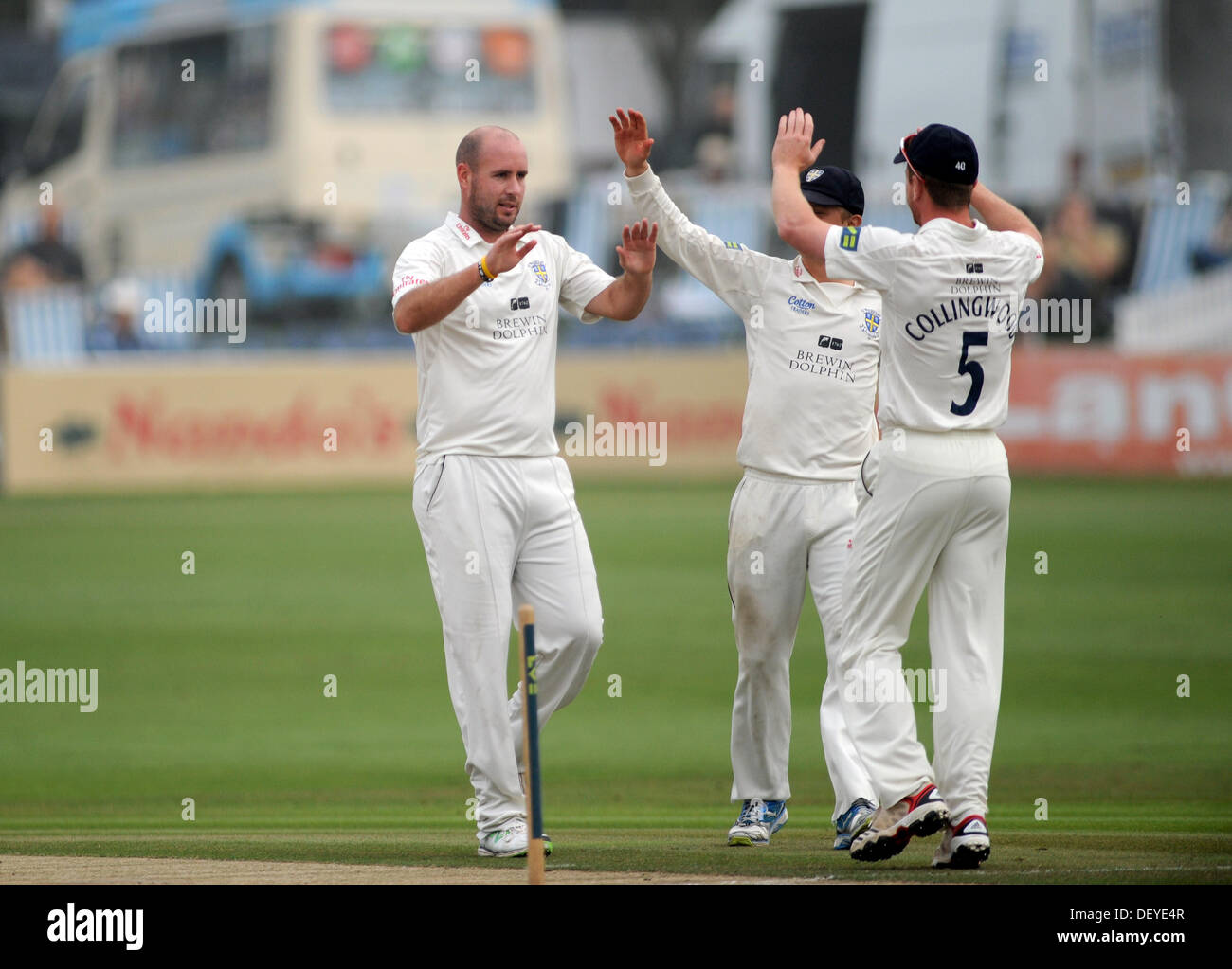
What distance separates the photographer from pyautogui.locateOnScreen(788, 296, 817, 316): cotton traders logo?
7.68 m

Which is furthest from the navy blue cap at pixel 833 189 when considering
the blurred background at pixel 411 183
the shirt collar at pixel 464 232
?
the blurred background at pixel 411 183

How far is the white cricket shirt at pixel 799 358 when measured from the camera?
25.1 feet

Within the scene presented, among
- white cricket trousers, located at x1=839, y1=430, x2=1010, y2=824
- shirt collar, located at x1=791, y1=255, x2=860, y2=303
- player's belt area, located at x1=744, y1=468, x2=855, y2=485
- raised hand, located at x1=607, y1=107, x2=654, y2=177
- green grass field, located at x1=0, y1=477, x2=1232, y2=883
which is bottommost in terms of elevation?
green grass field, located at x1=0, y1=477, x2=1232, y2=883

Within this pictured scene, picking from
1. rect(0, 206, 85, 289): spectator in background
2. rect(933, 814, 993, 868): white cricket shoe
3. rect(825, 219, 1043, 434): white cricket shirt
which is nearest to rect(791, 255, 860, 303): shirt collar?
rect(825, 219, 1043, 434): white cricket shirt

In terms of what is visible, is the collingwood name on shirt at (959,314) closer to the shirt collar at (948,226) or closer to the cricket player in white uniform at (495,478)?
the shirt collar at (948,226)

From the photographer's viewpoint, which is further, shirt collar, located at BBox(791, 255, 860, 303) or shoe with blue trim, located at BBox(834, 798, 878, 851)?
shirt collar, located at BBox(791, 255, 860, 303)

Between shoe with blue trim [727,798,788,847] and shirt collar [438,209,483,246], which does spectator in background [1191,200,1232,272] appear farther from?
shirt collar [438,209,483,246]

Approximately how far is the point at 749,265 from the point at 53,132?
28562mm

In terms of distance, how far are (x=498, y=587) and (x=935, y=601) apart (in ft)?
5.50

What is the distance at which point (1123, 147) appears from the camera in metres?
30.2

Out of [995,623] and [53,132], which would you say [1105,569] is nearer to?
[995,623]

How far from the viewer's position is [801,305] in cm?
768

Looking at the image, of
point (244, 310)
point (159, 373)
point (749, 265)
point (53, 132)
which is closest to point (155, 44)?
point (53, 132)

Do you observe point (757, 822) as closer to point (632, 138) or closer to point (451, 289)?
point (451, 289)
